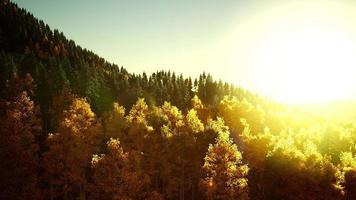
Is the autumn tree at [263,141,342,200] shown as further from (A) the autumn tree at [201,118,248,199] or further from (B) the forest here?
(A) the autumn tree at [201,118,248,199]

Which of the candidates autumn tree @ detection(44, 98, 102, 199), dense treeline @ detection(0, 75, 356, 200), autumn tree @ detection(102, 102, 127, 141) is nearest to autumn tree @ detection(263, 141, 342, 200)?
dense treeline @ detection(0, 75, 356, 200)

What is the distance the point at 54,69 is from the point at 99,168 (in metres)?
55.7

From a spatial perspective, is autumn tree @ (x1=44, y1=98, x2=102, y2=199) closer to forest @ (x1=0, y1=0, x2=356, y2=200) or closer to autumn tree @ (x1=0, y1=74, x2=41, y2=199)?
forest @ (x1=0, y1=0, x2=356, y2=200)

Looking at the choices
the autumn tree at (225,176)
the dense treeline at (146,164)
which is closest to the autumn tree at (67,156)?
the dense treeline at (146,164)

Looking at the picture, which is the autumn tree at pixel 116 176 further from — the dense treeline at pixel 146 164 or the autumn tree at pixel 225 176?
the autumn tree at pixel 225 176

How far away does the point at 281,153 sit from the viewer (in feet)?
176

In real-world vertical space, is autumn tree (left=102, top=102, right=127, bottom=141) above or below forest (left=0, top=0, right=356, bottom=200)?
above

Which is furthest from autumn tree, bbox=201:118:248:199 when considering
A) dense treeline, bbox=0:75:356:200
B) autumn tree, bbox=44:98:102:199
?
autumn tree, bbox=44:98:102:199

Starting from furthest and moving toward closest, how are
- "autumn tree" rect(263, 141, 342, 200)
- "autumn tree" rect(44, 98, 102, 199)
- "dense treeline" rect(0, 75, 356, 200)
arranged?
1. "autumn tree" rect(263, 141, 342, 200)
2. "autumn tree" rect(44, 98, 102, 199)
3. "dense treeline" rect(0, 75, 356, 200)

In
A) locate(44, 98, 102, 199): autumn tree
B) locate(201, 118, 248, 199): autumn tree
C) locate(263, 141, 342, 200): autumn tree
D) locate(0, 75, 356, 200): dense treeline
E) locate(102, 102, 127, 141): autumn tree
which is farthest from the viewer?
locate(102, 102, 127, 141): autumn tree

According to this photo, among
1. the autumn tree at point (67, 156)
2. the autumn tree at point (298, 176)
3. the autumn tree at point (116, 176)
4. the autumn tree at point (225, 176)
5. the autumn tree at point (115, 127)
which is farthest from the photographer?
the autumn tree at point (115, 127)

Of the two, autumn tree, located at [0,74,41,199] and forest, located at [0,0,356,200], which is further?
forest, located at [0,0,356,200]

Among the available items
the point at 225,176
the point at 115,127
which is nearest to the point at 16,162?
the point at 115,127

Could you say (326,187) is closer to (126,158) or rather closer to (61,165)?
(126,158)
